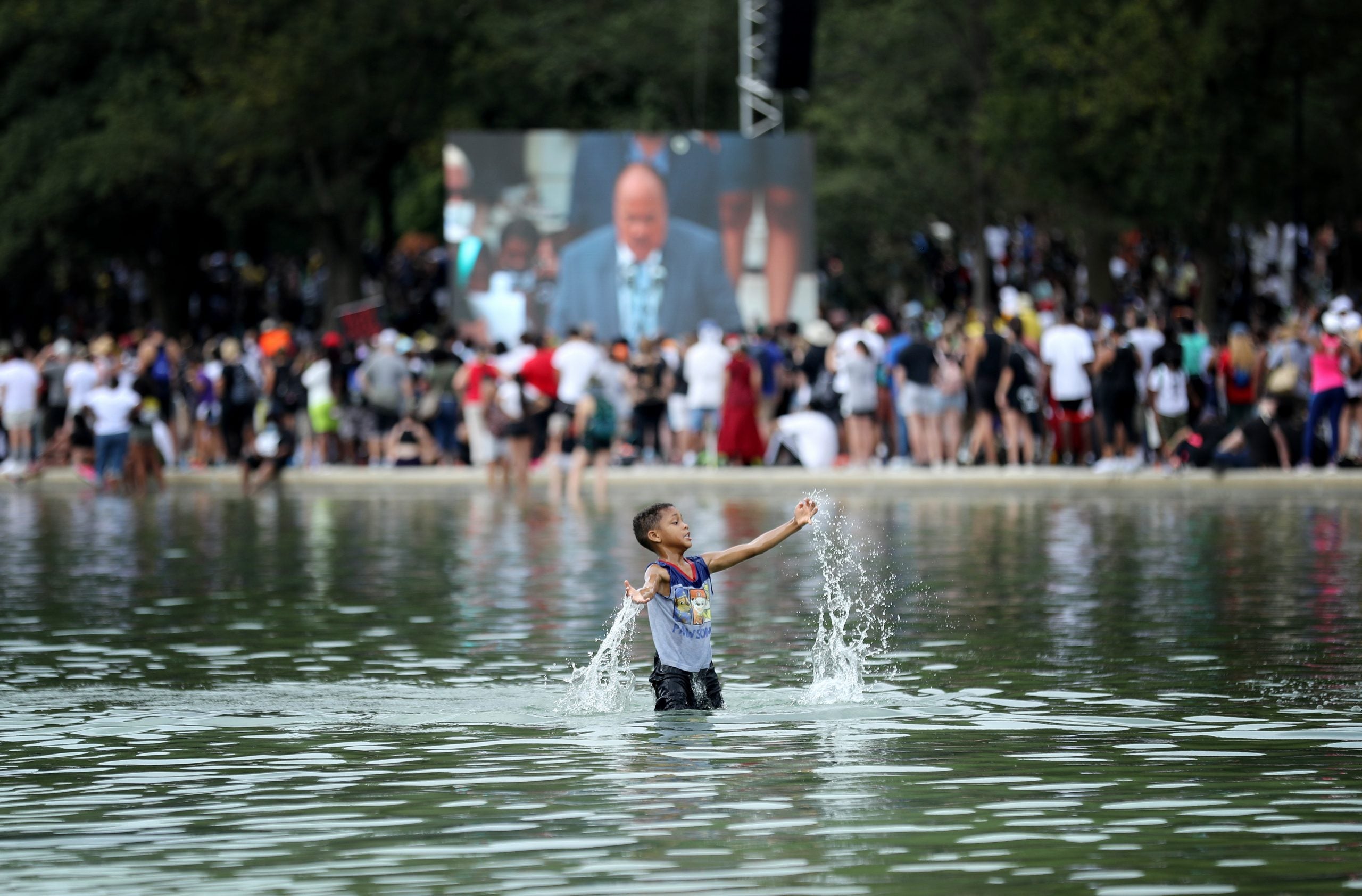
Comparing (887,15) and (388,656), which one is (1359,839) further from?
(887,15)

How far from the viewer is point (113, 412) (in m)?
29.6

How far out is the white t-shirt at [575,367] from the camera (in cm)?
2998

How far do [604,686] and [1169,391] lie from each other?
54.8 ft

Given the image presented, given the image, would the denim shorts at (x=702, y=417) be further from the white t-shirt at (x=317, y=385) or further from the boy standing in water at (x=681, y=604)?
the boy standing in water at (x=681, y=604)

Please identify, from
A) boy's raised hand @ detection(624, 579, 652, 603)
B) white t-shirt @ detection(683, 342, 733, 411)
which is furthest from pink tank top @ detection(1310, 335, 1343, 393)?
boy's raised hand @ detection(624, 579, 652, 603)

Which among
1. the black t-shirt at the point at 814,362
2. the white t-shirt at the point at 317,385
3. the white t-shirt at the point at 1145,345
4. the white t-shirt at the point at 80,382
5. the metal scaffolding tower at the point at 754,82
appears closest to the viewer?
the white t-shirt at the point at 1145,345

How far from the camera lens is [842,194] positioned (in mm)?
48625

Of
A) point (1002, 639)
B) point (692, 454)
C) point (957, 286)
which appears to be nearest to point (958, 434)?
point (692, 454)

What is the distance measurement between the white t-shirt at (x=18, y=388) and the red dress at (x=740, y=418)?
9.00 meters

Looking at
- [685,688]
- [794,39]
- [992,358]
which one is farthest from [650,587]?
[794,39]

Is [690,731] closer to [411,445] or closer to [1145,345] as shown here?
[1145,345]

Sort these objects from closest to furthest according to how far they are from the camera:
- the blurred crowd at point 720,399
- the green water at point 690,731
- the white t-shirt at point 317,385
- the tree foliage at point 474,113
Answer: the green water at point 690,731 < the blurred crowd at point 720,399 < the white t-shirt at point 317,385 < the tree foliage at point 474,113

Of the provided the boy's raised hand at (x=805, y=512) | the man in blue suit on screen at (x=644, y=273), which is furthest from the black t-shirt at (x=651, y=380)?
the boy's raised hand at (x=805, y=512)

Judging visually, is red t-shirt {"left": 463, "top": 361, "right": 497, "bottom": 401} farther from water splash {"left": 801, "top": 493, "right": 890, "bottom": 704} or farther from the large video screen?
the large video screen
